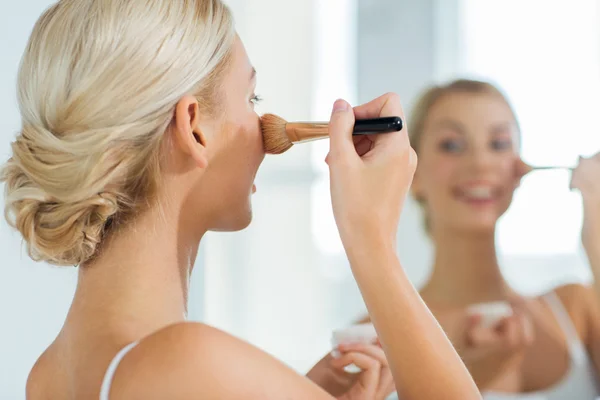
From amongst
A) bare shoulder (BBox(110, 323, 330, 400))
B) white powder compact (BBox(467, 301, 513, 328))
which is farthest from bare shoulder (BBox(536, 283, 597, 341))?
bare shoulder (BBox(110, 323, 330, 400))

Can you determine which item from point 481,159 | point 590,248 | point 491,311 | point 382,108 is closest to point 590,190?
point 590,248

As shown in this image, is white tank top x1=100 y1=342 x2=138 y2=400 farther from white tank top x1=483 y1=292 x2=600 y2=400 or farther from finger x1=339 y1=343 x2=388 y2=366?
white tank top x1=483 y1=292 x2=600 y2=400

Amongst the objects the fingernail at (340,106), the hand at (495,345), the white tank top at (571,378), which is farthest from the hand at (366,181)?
the hand at (495,345)

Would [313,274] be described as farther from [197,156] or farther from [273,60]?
[197,156]

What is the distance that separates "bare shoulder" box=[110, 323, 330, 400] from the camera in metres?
0.48

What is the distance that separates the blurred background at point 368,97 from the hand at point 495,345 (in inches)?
14.3

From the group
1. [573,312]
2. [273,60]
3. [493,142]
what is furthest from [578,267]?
[273,60]

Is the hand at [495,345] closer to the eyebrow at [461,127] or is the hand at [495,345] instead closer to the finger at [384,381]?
the eyebrow at [461,127]

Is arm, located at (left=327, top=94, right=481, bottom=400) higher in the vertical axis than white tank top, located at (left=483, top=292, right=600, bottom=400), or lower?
higher

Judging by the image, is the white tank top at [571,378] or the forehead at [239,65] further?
the white tank top at [571,378]

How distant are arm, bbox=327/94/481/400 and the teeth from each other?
3.77 ft

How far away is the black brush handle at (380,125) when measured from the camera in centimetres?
57

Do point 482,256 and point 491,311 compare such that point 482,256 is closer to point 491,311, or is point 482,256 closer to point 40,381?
point 491,311

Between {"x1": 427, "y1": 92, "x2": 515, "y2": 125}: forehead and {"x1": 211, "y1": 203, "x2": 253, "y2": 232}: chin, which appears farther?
{"x1": 427, "y1": 92, "x2": 515, "y2": 125}: forehead
